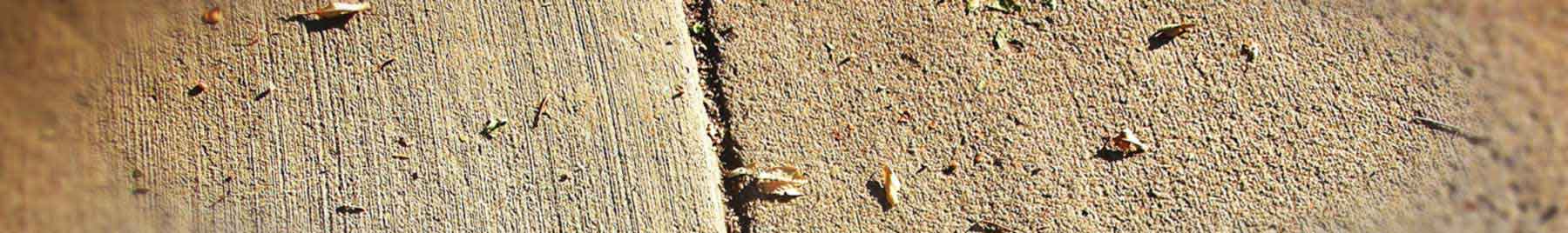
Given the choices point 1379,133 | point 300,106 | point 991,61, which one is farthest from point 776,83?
point 1379,133

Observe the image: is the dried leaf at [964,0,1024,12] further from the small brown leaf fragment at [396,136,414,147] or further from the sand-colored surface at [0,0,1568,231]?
the small brown leaf fragment at [396,136,414,147]

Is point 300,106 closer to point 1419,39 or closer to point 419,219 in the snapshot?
point 419,219

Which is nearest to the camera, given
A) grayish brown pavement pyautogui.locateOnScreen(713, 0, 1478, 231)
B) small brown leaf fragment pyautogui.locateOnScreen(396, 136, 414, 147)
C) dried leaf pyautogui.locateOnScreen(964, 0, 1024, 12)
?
grayish brown pavement pyautogui.locateOnScreen(713, 0, 1478, 231)

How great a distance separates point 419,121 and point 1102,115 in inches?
56.3

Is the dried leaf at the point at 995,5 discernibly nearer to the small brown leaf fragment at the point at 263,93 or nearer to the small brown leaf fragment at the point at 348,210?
the small brown leaf fragment at the point at 348,210

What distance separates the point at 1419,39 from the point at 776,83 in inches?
53.0

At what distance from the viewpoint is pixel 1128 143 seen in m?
2.75

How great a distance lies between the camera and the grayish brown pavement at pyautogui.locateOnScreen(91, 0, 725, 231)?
277 centimetres

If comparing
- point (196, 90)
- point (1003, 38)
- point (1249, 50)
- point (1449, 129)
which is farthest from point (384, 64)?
point (1449, 129)

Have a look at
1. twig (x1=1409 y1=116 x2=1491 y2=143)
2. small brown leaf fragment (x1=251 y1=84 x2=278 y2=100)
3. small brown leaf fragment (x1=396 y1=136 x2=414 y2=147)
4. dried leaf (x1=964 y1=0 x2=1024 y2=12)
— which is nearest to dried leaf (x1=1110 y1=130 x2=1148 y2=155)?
dried leaf (x1=964 y1=0 x2=1024 y2=12)

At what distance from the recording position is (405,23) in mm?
2965

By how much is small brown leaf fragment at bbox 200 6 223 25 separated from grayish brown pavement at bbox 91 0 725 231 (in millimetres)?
16


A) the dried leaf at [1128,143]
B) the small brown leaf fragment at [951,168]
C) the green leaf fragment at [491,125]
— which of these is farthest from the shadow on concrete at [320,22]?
the dried leaf at [1128,143]

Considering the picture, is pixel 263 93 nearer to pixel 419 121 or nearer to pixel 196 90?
pixel 196 90
